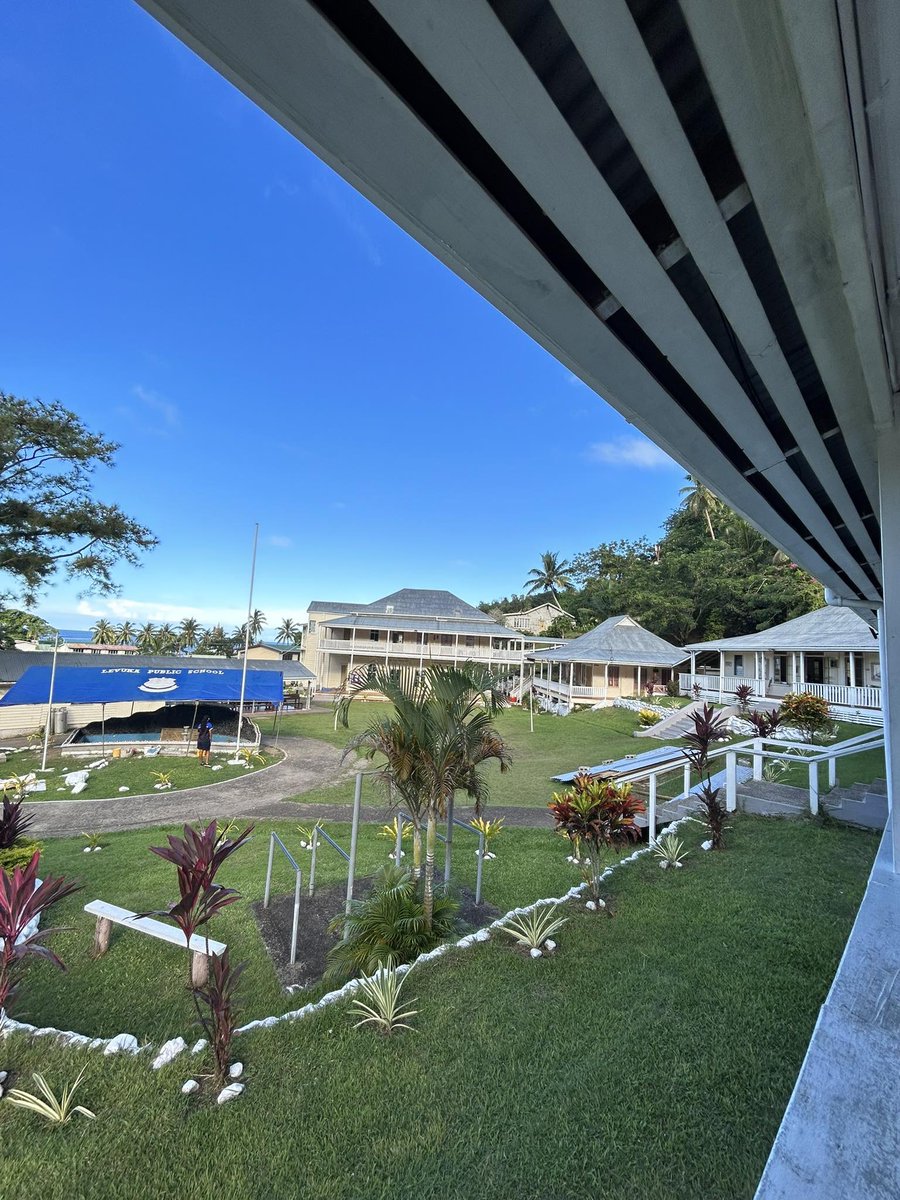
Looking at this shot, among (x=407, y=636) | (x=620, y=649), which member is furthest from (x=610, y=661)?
(x=407, y=636)

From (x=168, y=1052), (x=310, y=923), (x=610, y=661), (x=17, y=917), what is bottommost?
(x=310, y=923)

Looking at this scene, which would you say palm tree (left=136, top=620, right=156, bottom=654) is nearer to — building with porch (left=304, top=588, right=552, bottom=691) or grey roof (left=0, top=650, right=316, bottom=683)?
building with porch (left=304, top=588, right=552, bottom=691)

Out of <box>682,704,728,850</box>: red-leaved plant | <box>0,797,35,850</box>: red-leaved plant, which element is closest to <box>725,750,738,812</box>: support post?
<box>682,704,728,850</box>: red-leaved plant

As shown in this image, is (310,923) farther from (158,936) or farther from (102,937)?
(102,937)

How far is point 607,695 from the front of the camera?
29.0 metres

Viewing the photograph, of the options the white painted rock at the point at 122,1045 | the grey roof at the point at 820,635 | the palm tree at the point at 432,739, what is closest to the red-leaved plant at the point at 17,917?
the white painted rock at the point at 122,1045

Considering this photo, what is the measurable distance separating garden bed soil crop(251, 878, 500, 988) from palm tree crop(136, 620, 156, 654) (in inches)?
2592

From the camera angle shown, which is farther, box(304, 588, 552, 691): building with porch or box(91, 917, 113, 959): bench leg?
box(304, 588, 552, 691): building with porch

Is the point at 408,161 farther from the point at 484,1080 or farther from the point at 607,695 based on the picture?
the point at 607,695

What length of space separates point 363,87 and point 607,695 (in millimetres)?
30094

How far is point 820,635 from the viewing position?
69.6ft

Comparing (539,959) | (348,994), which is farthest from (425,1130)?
(539,959)

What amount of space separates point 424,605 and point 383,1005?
36890mm

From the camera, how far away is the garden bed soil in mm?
4614
